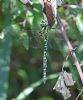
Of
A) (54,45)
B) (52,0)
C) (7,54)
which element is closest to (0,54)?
(7,54)

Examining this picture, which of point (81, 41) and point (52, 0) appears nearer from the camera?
point (52, 0)

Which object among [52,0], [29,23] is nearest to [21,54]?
[29,23]

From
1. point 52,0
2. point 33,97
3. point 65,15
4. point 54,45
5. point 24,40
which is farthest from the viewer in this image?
point 33,97

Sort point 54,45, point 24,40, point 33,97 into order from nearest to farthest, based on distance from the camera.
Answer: point 24,40 < point 54,45 < point 33,97

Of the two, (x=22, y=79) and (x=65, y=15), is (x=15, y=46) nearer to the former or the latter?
(x=22, y=79)

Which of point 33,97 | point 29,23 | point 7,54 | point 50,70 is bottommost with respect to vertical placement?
point 33,97

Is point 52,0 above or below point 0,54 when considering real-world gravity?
above

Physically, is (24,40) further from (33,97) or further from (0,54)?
(33,97)
